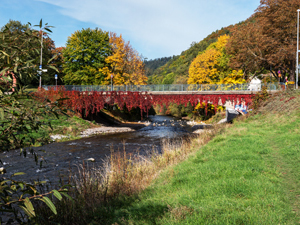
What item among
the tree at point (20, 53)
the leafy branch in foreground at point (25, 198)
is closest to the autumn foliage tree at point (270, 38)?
the tree at point (20, 53)

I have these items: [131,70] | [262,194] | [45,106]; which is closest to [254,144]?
[262,194]

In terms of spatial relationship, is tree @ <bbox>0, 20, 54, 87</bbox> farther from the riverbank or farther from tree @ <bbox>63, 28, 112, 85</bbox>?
tree @ <bbox>63, 28, 112, 85</bbox>

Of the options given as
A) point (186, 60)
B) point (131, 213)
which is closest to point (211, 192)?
point (131, 213)

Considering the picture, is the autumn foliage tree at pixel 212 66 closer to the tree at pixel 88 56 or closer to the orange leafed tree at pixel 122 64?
the orange leafed tree at pixel 122 64

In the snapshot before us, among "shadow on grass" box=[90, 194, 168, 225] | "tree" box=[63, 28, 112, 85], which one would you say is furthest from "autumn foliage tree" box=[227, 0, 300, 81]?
"shadow on grass" box=[90, 194, 168, 225]

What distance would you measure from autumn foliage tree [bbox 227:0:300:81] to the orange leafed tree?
17.6 m

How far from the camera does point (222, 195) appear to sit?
221 inches

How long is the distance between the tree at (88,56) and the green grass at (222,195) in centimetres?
3859

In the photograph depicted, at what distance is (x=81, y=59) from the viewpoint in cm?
4591

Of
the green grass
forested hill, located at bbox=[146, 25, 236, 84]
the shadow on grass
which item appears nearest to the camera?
the green grass

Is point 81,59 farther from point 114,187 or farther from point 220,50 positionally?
point 114,187

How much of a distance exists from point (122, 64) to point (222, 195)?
41.0 meters

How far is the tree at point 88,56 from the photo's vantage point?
44531 millimetres

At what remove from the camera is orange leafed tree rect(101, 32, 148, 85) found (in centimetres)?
4390
